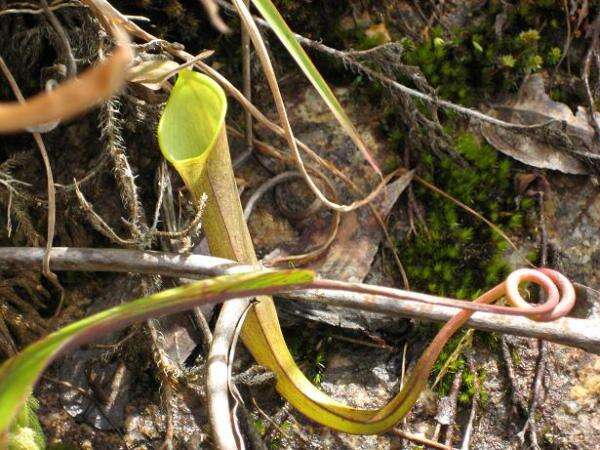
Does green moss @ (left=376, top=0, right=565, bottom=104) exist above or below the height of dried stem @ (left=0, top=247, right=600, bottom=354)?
above

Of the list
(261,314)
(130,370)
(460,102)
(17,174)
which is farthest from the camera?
(460,102)

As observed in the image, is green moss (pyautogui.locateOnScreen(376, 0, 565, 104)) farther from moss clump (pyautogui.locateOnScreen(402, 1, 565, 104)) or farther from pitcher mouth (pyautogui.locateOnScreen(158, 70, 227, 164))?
pitcher mouth (pyautogui.locateOnScreen(158, 70, 227, 164))

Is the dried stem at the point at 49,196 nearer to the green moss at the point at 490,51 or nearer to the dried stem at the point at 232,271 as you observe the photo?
the dried stem at the point at 232,271

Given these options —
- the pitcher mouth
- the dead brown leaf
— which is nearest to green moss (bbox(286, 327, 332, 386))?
the pitcher mouth

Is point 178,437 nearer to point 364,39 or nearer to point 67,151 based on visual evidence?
point 67,151

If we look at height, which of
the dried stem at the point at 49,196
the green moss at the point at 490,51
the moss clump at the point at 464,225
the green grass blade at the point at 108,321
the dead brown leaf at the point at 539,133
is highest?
the green moss at the point at 490,51

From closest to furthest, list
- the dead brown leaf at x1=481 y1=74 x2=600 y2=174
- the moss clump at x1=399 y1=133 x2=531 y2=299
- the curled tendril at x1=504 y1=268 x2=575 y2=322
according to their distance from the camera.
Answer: the curled tendril at x1=504 y1=268 x2=575 y2=322, the moss clump at x1=399 y1=133 x2=531 y2=299, the dead brown leaf at x1=481 y1=74 x2=600 y2=174

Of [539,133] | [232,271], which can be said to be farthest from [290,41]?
[539,133]

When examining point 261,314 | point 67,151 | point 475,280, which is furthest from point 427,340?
point 67,151

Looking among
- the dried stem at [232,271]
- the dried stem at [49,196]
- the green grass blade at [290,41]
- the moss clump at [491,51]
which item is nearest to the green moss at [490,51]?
the moss clump at [491,51]
